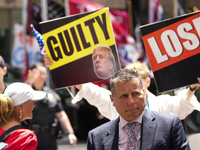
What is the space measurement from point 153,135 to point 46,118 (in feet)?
10.8

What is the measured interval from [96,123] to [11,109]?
316 inches

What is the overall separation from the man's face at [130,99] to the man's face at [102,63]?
120 cm

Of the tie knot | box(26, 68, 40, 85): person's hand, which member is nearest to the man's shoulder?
the tie knot

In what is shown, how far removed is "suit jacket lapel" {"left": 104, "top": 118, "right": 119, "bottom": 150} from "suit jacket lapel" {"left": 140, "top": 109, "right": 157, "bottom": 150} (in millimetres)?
208

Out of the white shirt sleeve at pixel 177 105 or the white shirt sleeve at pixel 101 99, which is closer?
the white shirt sleeve at pixel 177 105

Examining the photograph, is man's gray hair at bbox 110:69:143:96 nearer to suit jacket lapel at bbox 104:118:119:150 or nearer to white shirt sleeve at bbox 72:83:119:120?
suit jacket lapel at bbox 104:118:119:150

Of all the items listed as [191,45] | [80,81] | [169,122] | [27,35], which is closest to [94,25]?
[80,81]

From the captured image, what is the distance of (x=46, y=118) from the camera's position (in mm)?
5840

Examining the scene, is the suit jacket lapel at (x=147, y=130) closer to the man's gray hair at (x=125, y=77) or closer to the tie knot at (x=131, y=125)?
the tie knot at (x=131, y=125)

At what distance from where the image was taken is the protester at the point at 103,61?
407 centimetres

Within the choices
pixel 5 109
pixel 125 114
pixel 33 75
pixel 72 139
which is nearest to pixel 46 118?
pixel 72 139

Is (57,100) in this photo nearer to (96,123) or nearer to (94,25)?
(94,25)

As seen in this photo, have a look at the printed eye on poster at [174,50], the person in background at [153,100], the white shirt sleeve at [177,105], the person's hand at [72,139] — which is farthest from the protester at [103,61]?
the person's hand at [72,139]

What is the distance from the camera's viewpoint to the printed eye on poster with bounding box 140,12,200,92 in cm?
384
